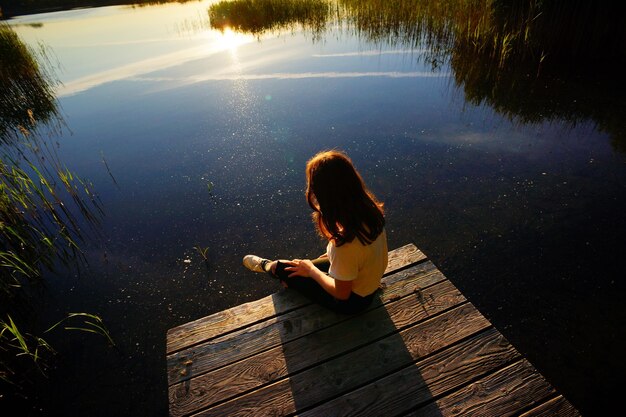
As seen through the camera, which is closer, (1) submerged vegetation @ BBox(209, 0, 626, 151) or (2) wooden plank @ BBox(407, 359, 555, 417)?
(2) wooden plank @ BBox(407, 359, 555, 417)

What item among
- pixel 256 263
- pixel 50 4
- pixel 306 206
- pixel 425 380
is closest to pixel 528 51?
pixel 306 206

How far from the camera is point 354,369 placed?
1.97 metres

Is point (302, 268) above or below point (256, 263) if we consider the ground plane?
above

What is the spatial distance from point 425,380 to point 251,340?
1112 mm

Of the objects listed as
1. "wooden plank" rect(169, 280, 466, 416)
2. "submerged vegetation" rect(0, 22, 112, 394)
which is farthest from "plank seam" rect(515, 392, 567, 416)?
"submerged vegetation" rect(0, 22, 112, 394)

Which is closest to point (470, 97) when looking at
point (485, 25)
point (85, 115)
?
point (485, 25)

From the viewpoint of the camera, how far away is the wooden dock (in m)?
1.81

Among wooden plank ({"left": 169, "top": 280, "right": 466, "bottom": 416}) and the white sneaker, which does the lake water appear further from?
wooden plank ({"left": 169, "top": 280, "right": 466, "bottom": 416})

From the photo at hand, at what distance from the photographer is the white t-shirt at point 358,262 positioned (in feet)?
6.14

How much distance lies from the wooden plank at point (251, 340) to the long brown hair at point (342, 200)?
2.38 feet

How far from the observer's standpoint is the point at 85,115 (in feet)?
23.5

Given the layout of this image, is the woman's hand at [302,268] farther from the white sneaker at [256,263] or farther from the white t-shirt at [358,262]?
the white sneaker at [256,263]

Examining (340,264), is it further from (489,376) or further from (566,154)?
(566,154)

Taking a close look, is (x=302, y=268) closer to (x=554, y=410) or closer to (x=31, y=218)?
(x=554, y=410)
